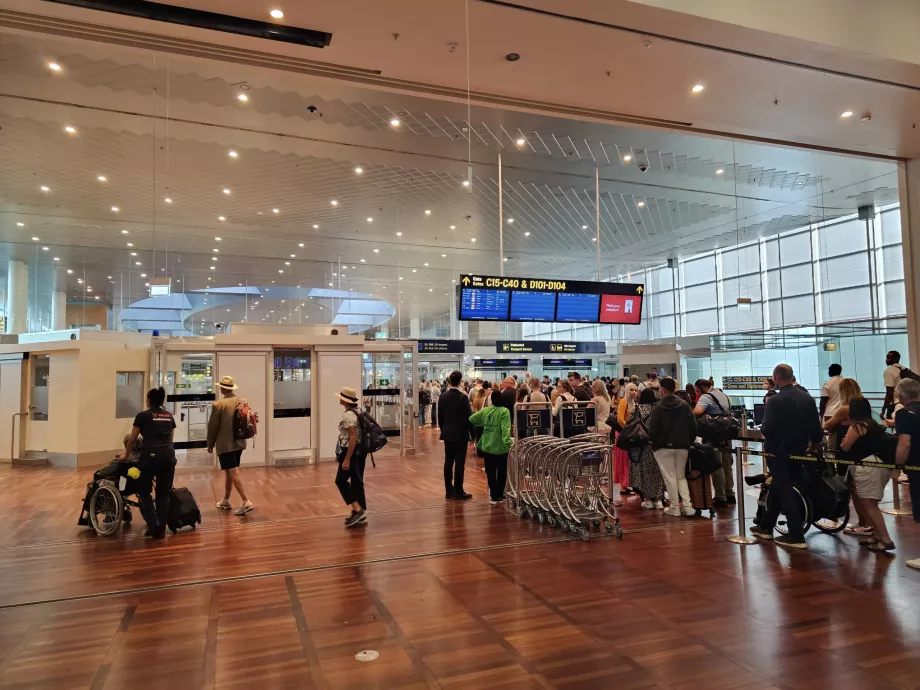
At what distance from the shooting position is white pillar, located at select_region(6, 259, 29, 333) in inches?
593

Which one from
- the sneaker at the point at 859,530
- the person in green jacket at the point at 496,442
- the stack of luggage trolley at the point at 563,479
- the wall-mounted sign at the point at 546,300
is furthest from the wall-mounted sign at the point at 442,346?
the sneaker at the point at 859,530

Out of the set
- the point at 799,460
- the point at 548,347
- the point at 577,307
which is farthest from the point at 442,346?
the point at 799,460

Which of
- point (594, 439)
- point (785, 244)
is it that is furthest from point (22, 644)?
point (785, 244)

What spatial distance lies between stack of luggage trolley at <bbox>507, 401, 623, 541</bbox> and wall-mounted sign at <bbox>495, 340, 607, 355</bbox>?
1502 cm

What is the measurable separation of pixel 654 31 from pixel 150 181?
878 centimetres

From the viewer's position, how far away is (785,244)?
60.5ft

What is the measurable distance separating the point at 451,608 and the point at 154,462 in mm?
3434

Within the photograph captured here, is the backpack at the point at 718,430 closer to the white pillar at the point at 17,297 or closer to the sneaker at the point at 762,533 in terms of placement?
the sneaker at the point at 762,533

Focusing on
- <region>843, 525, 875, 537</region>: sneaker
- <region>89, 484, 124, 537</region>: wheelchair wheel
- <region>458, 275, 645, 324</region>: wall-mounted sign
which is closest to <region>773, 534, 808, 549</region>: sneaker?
<region>843, 525, 875, 537</region>: sneaker

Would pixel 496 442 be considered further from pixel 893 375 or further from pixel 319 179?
pixel 319 179

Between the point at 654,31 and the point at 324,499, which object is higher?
the point at 654,31

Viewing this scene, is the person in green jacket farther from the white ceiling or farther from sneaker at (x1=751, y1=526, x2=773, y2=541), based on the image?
the white ceiling

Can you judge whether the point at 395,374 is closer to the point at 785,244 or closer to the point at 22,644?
the point at 22,644

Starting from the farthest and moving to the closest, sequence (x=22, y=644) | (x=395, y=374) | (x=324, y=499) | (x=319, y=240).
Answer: (x=319, y=240) → (x=395, y=374) → (x=324, y=499) → (x=22, y=644)
